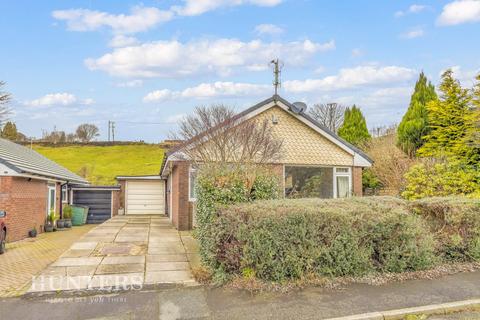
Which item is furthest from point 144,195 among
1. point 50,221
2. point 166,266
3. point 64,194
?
point 166,266

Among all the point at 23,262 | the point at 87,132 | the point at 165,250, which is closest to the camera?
the point at 23,262

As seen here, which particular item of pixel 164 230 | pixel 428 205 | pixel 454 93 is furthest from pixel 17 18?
pixel 454 93

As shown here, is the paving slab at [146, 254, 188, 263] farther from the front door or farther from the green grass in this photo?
the green grass

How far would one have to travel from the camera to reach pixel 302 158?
1322 cm

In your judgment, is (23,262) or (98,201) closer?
(23,262)

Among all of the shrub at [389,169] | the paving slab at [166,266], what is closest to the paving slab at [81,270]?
the paving slab at [166,266]

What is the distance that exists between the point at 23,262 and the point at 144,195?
1374 centimetres

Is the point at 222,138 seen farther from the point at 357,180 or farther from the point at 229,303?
the point at 357,180

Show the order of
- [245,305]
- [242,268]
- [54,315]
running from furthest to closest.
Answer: [242,268] < [245,305] < [54,315]

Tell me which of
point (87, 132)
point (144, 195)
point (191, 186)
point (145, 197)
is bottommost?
point (145, 197)

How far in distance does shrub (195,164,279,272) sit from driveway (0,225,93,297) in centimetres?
318

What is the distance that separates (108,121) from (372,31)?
163ft

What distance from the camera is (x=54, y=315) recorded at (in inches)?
181

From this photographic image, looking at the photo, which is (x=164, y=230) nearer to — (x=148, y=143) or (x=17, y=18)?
(x=17, y=18)
